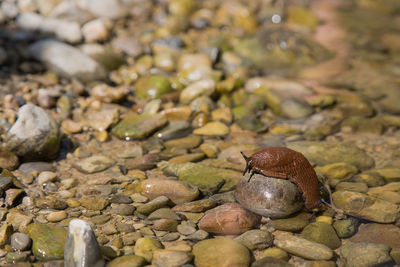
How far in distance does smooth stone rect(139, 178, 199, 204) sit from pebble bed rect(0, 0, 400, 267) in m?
0.01

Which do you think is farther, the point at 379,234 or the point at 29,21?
the point at 29,21

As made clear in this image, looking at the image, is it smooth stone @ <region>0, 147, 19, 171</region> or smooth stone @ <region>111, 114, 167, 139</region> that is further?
smooth stone @ <region>111, 114, 167, 139</region>

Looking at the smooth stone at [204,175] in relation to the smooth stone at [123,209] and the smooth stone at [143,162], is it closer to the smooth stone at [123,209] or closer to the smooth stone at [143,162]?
the smooth stone at [143,162]

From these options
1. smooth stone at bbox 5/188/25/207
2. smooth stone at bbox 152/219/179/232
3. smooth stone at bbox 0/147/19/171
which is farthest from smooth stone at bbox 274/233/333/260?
smooth stone at bbox 0/147/19/171

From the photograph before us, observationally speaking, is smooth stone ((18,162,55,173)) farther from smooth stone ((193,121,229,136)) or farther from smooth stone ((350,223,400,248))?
smooth stone ((350,223,400,248))

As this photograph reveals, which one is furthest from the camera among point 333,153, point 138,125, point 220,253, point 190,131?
point 190,131

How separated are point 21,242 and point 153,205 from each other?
1119 mm

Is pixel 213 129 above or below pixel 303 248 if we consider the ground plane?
above

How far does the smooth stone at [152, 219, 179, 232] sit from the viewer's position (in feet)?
12.8

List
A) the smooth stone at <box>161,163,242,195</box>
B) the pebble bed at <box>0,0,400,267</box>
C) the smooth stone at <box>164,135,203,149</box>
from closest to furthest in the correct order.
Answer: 1. the pebble bed at <box>0,0,400,267</box>
2. the smooth stone at <box>161,163,242,195</box>
3. the smooth stone at <box>164,135,203,149</box>

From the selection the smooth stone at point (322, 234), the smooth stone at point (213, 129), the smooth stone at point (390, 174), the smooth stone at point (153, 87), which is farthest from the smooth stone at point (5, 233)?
the smooth stone at point (390, 174)

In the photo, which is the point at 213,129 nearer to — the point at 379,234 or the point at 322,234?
the point at 322,234

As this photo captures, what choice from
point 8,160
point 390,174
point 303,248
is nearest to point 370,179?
point 390,174

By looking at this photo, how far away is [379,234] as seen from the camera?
3885mm
